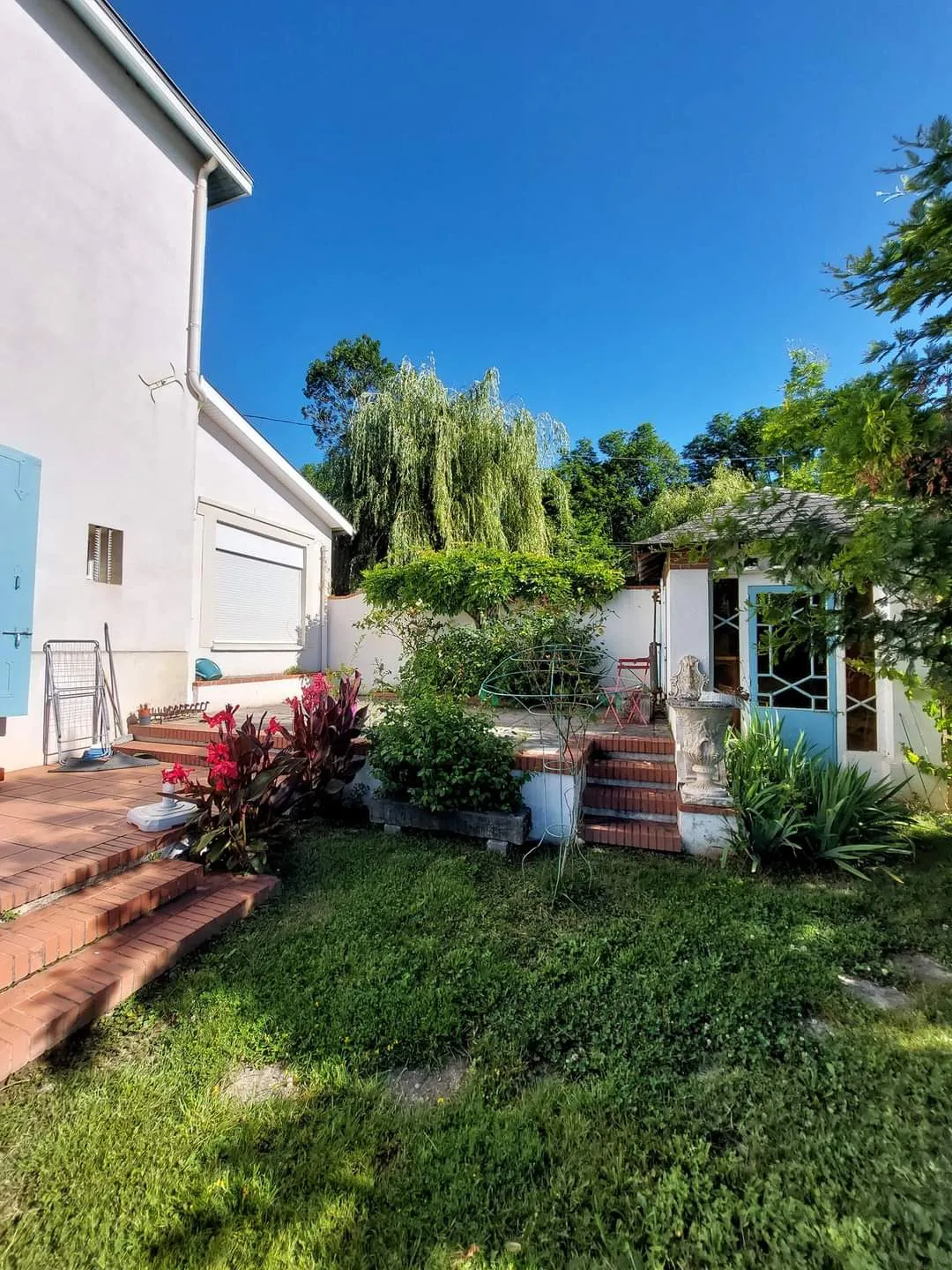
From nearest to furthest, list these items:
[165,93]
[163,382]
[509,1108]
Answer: [509,1108] < [165,93] < [163,382]

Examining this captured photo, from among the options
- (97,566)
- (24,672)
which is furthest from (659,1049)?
(97,566)

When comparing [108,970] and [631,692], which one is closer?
[108,970]

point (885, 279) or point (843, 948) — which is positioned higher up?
point (885, 279)

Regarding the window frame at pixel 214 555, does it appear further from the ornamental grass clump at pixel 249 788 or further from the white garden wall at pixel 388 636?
the ornamental grass clump at pixel 249 788

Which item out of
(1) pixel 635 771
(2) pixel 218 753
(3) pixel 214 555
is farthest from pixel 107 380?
(1) pixel 635 771

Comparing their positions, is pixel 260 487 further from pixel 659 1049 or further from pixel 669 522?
pixel 669 522

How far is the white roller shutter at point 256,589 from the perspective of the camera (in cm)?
914

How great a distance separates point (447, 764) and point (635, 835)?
1.78m

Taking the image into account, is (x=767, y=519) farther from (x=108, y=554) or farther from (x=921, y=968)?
(x=108, y=554)

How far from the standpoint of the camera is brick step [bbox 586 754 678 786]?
5.52 metres

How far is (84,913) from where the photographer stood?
3.06 m

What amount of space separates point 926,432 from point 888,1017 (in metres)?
2.76

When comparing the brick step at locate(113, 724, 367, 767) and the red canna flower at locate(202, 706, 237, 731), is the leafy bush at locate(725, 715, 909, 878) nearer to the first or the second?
the brick step at locate(113, 724, 367, 767)

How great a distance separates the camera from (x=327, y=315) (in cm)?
1620
